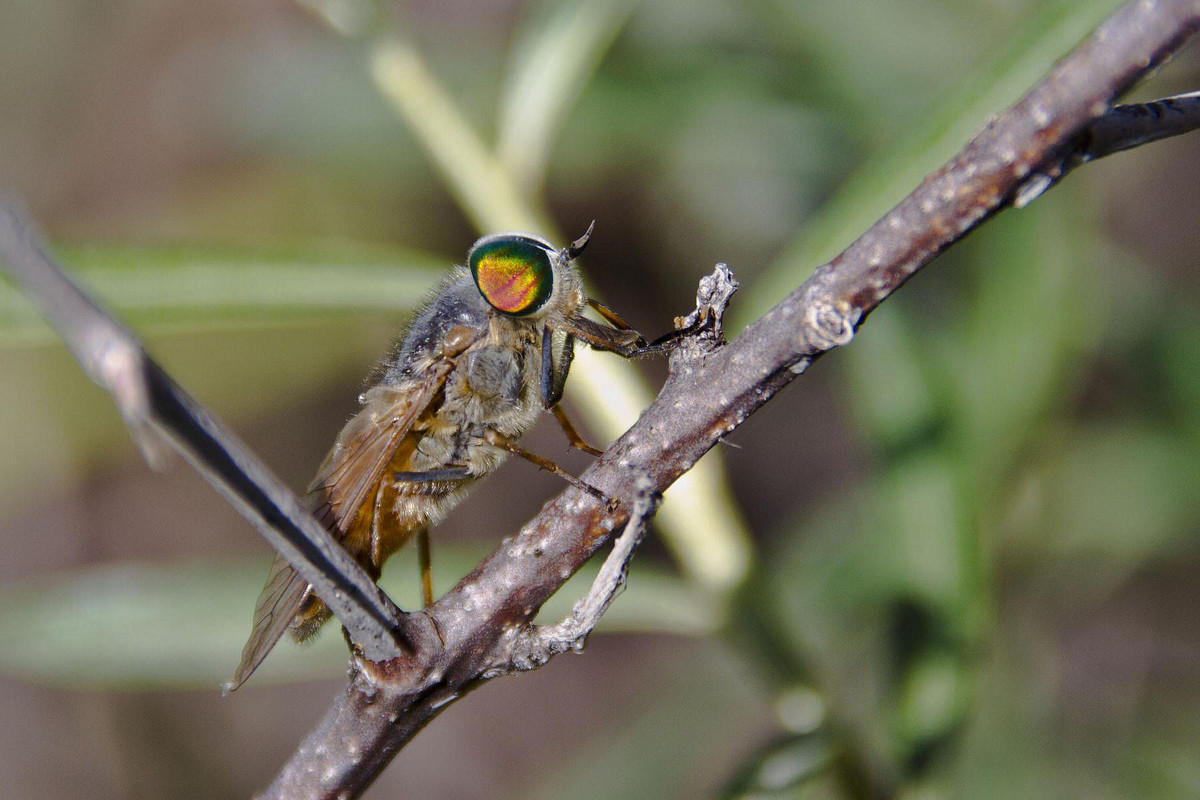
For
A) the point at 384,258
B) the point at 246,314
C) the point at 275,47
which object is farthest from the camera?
the point at 275,47

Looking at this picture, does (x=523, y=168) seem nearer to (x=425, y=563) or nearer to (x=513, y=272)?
(x=513, y=272)

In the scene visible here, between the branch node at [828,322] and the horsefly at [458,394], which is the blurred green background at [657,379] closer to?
the horsefly at [458,394]

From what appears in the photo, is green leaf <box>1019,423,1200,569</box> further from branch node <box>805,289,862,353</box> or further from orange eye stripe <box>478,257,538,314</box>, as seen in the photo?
branch node <box>805,289,862,353</box>

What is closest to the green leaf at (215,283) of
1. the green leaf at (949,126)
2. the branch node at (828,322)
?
the green leaf at (949,126)

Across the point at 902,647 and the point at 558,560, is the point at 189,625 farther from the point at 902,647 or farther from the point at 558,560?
the point at 902,647

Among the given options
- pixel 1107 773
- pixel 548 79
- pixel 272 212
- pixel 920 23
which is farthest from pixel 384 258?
pixel 272 212
